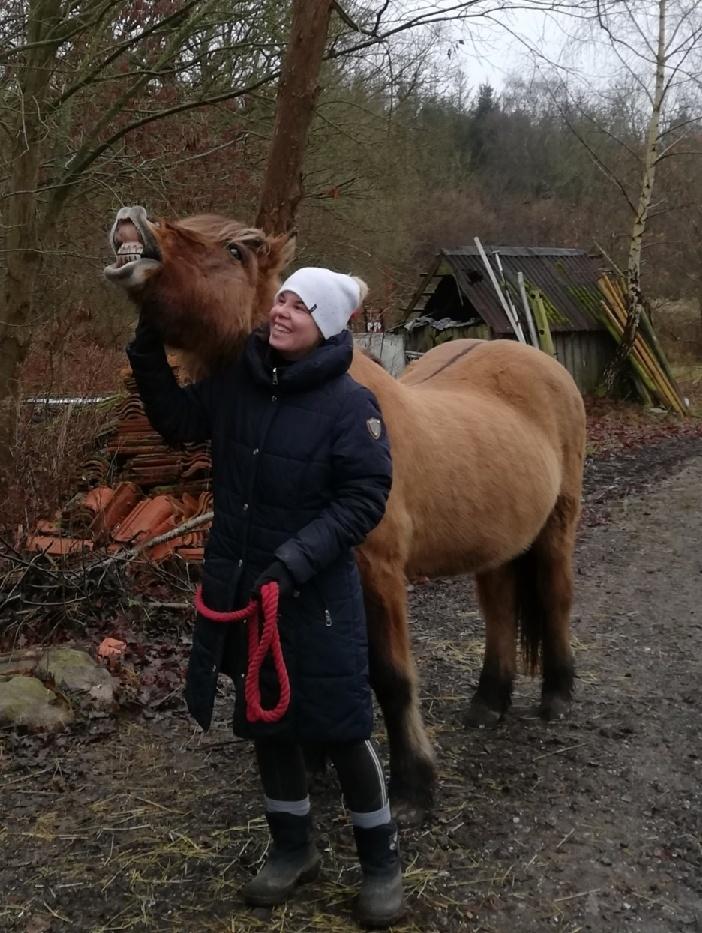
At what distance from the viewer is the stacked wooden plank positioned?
50.0ft

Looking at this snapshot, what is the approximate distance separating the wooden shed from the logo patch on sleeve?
12419 millimetres

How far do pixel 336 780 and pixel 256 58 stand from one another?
25.1 feet

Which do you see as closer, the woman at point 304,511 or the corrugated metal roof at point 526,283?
the woman at point 304,511

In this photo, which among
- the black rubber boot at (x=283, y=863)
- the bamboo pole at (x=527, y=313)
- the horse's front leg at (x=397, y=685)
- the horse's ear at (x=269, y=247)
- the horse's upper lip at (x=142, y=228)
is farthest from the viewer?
the bamboo pole at (x=527, y=313)

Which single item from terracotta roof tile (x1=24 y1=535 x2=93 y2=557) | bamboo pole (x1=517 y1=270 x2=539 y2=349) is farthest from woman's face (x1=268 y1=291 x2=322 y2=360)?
bamboo pole (x1=517 y1=270 x2=539 y2=349)

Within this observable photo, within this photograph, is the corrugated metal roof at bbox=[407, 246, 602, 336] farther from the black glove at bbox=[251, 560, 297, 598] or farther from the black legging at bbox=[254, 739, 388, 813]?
the black glove at bbox=[251, 560, 297, 598]

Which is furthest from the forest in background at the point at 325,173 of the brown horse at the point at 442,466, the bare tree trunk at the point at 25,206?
the brown horse at the point at 442,466

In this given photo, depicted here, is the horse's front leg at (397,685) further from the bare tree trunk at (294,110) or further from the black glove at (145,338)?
the bare tree trunk at (294,110)

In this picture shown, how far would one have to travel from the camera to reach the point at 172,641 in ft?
15.6

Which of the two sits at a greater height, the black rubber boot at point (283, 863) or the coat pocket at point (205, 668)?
the coat pocket at point (205, 668)

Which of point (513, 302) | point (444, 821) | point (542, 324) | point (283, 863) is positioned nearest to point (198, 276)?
point (283, 863)

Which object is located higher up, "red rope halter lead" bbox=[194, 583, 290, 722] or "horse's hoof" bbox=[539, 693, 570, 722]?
"red rope halter lead" bbox=[194, 583, 290, 722]

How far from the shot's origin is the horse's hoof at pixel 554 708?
4.02 m

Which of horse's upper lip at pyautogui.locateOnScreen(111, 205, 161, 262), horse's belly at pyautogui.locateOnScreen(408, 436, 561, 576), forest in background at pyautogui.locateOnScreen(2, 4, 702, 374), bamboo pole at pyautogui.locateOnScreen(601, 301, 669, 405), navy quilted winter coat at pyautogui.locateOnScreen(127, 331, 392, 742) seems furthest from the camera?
bamboo pole at pyautogui.locateOnScreen(601, 301, 669, 405)
